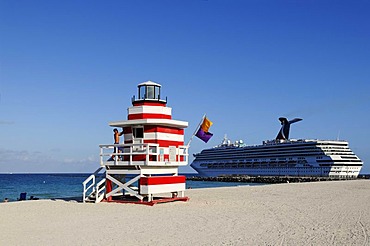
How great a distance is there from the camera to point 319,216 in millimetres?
13742

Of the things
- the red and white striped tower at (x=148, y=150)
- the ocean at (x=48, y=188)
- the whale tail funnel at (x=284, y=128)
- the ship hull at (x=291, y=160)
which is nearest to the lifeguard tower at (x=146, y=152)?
the red and white striped tower at (x=148, y=150)

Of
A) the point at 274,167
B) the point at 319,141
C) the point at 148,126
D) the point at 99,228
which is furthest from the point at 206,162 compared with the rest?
the point at 99,228

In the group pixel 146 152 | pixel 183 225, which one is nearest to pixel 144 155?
pixel 146 152

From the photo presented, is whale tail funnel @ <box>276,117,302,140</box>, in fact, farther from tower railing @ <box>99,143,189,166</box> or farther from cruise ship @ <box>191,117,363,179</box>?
tower railing @ <box>99,143,189,166</box>

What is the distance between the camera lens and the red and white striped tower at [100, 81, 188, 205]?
17172mm

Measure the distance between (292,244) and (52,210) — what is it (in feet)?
31.3

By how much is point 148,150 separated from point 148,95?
9.05ft

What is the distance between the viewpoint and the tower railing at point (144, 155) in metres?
17.1

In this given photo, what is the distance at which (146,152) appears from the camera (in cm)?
1681

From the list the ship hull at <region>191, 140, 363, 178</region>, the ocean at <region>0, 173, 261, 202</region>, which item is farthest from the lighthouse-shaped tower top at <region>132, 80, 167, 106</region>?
the ship hull at <region>191, 140, 363, 178</region>

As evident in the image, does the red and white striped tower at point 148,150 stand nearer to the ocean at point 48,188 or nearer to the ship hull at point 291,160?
the ocean at point 48,188

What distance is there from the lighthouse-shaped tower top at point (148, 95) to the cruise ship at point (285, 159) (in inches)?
2479

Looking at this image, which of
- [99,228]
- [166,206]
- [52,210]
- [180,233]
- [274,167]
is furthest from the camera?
[274,167]

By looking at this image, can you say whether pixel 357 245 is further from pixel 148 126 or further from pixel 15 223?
pixel 148 126
